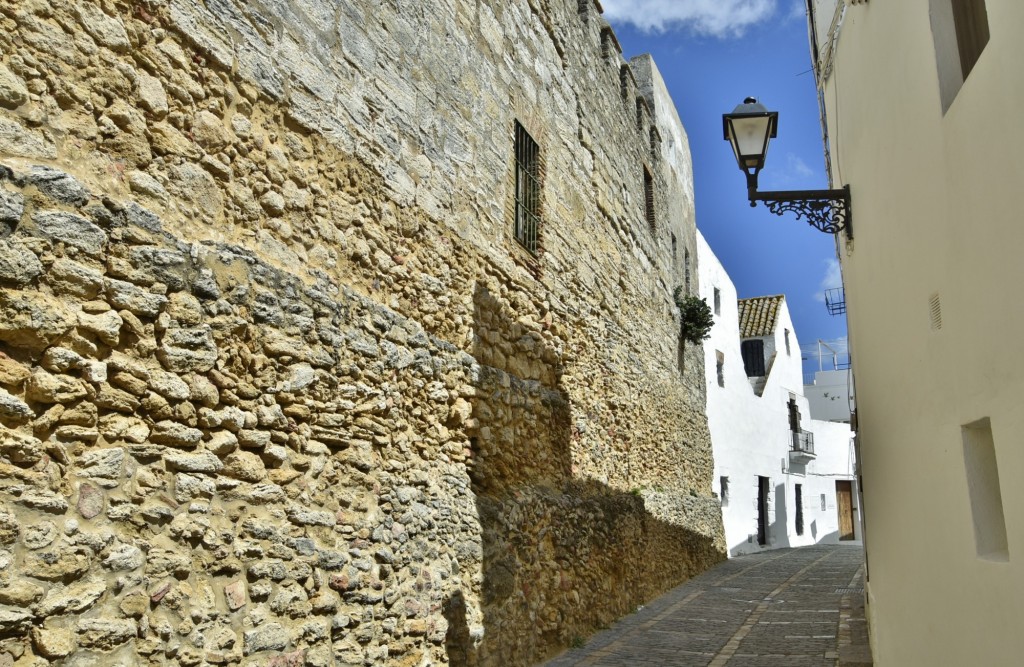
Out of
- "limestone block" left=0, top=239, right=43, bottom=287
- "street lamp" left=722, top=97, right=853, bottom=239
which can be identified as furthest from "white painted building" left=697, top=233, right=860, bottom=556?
"limestone block" left=0, top=239, right=43, bottom=287

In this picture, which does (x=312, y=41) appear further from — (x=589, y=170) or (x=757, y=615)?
(x=757, y=615)

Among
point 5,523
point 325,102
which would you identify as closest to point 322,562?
point 5,523

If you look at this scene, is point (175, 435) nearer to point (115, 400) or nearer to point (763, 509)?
point (115, 400)

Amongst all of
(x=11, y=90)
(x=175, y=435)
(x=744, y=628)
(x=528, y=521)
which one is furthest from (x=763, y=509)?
(x=11, y=90)

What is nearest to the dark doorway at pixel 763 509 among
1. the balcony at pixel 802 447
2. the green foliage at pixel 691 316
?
the balcony at pixel 802 447

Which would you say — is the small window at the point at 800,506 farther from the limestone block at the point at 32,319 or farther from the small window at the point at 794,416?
the limestone block at the point at 32,319

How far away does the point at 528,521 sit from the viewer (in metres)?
5.79

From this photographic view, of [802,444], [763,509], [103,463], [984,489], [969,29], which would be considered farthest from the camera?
[802,444]

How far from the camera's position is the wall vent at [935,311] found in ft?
10.3

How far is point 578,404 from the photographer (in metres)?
7.37

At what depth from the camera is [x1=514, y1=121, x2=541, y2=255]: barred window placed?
6.66m

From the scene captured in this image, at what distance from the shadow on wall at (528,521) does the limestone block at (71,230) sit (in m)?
2.86

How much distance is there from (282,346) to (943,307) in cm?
285

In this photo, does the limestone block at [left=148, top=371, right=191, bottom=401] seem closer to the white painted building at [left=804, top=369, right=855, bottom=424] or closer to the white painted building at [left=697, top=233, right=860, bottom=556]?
the white painted building at [left=697, top=233, right=860, bottom=556]
